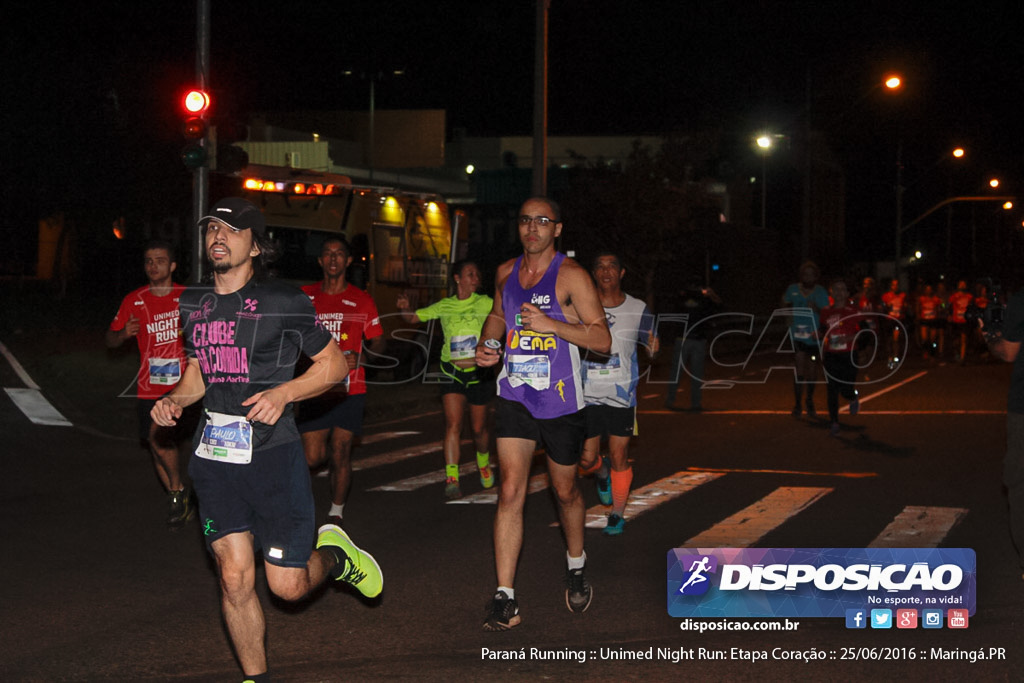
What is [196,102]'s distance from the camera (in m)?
14.2

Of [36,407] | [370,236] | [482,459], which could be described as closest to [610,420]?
[482,459]

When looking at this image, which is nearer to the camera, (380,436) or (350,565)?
(350,565)

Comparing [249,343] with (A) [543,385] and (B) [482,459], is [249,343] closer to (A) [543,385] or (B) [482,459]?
(A) [543,385]

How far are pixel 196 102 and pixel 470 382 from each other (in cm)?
618

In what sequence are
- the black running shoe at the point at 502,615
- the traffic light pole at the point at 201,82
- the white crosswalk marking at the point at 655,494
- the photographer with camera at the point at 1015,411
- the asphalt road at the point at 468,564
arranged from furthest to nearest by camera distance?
the traffic light pole at the point at 201,82 < the white crosswalk marking at the point at 655,494 < the photographer with camera at the point at 1015,411 < the black running shoe at the point at 502,615 < the asphalt road at the point at 468,564

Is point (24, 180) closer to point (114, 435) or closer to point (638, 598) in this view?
point (114, 435)

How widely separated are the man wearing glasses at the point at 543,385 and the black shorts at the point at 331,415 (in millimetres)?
2314

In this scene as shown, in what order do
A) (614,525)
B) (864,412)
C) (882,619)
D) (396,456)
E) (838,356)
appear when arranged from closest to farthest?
1. (882,619)
2. (614,525)
3. (396,456)
4. (838,356)
5. (864,412)

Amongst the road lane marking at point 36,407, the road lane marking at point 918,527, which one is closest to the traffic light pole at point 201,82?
the road lane marking at point 36,407

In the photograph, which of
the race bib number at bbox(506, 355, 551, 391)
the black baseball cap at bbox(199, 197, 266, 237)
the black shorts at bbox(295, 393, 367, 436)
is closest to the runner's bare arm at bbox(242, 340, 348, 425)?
the black baseball cap at bbox(199, 197, 266, 237)

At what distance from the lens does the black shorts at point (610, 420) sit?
8.72 metres

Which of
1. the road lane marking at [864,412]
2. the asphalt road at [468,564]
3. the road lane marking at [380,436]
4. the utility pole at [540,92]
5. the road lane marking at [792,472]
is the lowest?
the asphalt road at [468,564]

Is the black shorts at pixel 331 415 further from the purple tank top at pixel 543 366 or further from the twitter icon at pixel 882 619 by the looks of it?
the twitter icon at pixel 882 619

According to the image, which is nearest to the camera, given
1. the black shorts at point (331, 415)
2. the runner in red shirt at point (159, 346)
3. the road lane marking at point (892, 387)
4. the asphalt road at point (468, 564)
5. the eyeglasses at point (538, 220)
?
the asphalt road at point (468, 564)
